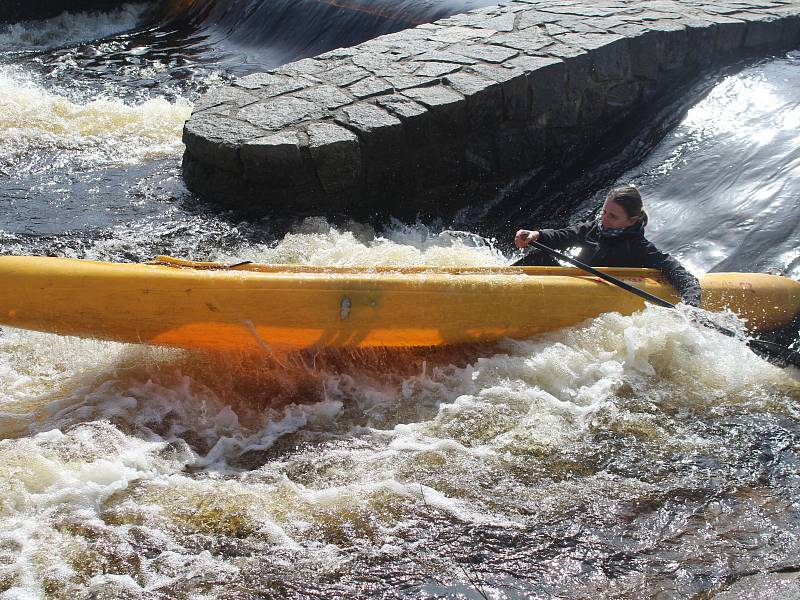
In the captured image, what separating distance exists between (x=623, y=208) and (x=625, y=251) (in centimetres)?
28

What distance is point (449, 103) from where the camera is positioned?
5145mm

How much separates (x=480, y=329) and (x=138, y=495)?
1.72 metres

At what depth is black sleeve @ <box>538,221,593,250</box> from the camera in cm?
420

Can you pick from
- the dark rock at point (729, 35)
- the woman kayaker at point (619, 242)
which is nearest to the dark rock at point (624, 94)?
the dark rock at point (729, 35)

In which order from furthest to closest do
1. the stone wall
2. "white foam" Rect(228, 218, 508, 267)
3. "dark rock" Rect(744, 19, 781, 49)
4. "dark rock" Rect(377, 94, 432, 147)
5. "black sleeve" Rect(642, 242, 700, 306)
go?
the stone wall → "dark rock" Rect(744, 19, 781, 49) → "dark rock" Rect(377, 94, 432, 147) → "white foam" Rect(228, 218, 508, 267) → "black sleeve" Rect(642, 242, 700, 306)

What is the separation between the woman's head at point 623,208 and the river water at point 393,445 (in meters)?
0.53

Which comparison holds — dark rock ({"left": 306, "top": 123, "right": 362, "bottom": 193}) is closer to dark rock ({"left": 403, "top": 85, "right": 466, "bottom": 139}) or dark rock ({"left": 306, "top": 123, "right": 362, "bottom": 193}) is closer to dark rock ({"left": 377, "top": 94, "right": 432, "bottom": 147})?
dark rock ({"left": 377, "top": 94, "right": 432, "bottom": 147})

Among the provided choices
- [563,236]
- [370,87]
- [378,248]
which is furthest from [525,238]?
[370,87]

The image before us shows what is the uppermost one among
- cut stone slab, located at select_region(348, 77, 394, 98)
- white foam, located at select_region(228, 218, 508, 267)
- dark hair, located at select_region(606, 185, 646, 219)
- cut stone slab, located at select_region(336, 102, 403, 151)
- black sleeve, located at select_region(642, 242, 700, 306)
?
cut stone slab, located at select_region(348, 77, 394, 98)

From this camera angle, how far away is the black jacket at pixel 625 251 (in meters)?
3.93

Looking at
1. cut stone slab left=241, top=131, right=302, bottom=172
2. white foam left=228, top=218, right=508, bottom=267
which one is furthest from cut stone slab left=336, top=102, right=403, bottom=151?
white foam left=228, top=218, right=508, bottom=267

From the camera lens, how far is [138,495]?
2.82m

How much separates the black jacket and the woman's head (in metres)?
0.07

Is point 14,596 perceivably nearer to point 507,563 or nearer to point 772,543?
point 507,563
